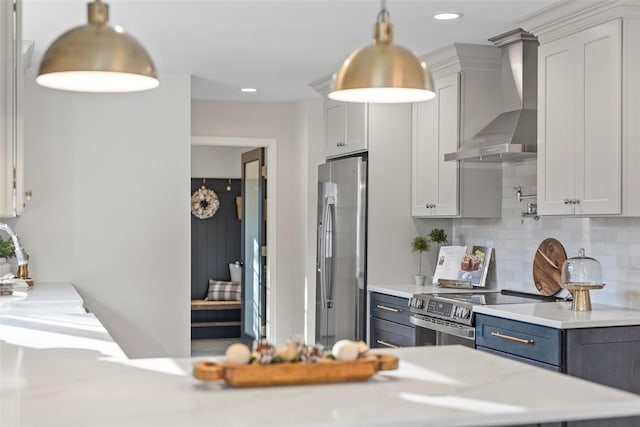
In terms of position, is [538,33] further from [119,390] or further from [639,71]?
[119,390]

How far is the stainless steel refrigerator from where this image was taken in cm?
577

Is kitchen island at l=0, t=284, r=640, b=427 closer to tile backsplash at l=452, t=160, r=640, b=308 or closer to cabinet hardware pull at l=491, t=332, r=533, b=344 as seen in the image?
cabinet hardware pull at l=491, t=332, r=533, b=344

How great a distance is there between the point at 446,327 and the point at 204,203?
18.6ft

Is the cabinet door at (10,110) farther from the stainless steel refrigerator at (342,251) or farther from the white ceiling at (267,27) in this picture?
the stainless steel refrigerator at (342,251)

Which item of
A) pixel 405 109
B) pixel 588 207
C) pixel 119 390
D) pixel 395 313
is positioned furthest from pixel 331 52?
pixel 119 390

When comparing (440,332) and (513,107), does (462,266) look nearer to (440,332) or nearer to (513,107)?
(440,332)

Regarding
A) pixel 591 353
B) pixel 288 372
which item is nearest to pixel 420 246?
pixel 591 353

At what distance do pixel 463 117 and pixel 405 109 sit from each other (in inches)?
26.7

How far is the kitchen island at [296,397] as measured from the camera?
1850 mm

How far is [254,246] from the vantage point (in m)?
8.23

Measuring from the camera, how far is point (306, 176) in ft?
24.2

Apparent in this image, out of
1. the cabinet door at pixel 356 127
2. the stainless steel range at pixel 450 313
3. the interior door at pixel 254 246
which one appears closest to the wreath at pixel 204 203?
the interior door at pixel 254 246

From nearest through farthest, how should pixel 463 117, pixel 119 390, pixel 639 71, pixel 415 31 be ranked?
pixel 119 390 → pixel 639 71 → pixel 415 31 → pixel 463 117

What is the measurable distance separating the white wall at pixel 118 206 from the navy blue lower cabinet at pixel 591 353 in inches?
117
